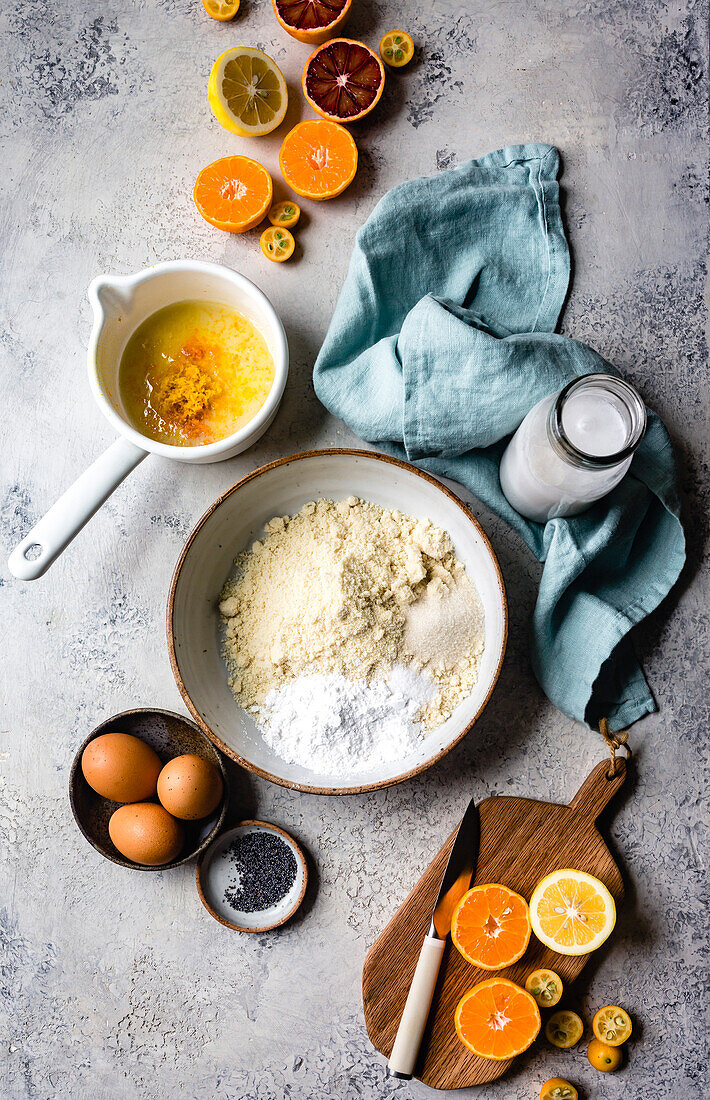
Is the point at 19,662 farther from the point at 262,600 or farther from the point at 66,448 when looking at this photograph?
the point at 262,600

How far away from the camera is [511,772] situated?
166 centimetres

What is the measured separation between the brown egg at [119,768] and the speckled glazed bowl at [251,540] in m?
0.18

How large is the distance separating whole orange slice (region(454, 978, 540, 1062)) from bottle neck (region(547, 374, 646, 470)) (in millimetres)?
1107

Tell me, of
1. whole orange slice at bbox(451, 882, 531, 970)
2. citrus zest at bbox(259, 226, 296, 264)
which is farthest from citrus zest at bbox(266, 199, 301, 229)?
whole orange slice at bbox(451, 882, 531, 970)

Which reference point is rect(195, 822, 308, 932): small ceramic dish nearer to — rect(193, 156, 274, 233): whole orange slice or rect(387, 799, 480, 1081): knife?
rect(387, 799, 480, 1081): knife

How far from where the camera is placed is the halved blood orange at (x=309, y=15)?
1639 mm

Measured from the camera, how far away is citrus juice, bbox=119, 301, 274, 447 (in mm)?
1599

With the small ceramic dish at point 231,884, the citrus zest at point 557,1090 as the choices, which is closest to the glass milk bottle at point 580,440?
the small ceramic dish at point 231,884

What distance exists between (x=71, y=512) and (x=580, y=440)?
980 mm

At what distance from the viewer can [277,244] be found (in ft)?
5.52

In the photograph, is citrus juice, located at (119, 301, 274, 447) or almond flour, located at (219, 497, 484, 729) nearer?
almond flour, located at (219, 497, 484, 729)

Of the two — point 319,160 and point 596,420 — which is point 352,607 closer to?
point 596,420

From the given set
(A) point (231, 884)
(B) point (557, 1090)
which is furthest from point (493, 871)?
(A) point (231, 884)

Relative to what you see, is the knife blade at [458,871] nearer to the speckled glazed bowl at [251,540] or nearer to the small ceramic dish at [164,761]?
the speckled glazed bowl at [251,540]
